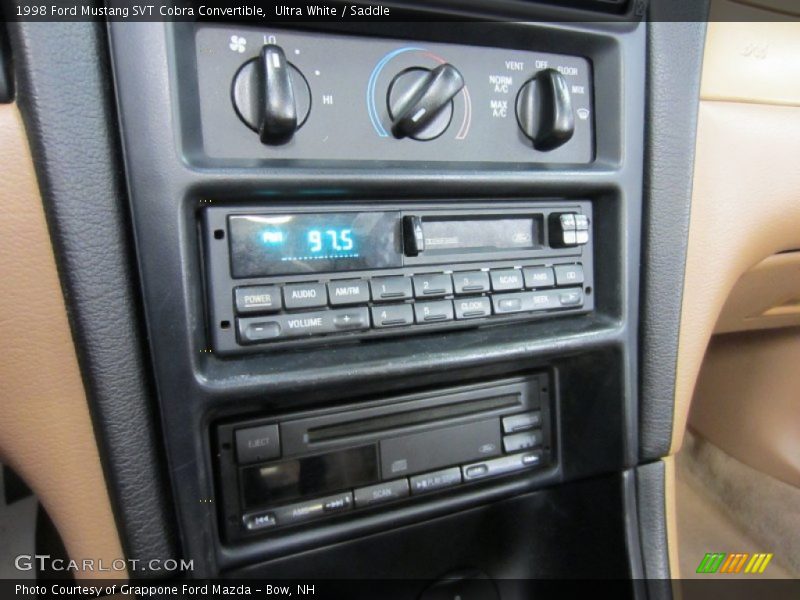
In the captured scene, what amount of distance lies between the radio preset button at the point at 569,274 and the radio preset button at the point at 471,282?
0.09 metres

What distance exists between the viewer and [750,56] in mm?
646

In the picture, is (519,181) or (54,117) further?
(519,181)

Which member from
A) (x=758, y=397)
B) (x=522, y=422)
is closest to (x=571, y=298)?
(x=522, y=422)

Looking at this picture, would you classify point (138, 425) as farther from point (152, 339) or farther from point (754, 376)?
point (754, 376)

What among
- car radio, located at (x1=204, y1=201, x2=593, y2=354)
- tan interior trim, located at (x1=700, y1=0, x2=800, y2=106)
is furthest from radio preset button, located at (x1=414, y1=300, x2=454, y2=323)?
tan interior trim, located at (x1=700, y1=0, x2=800, y2=106)

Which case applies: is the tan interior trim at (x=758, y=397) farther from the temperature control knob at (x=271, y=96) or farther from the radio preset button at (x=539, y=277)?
the temperature control knob at (x=271, y=96)

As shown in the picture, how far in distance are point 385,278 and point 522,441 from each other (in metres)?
0.25

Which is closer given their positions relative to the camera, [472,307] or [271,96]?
[271,96]

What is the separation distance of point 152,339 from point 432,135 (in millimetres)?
289

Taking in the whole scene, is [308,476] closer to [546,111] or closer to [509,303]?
[509,303]

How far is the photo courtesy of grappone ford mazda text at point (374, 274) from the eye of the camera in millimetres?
396

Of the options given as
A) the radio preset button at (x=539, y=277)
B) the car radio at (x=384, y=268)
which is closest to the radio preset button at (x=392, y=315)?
the car radio at (x=384, y=268)

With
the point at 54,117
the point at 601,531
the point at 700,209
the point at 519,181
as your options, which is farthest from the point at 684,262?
the point at 54,117

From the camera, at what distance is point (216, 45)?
0.43 m
